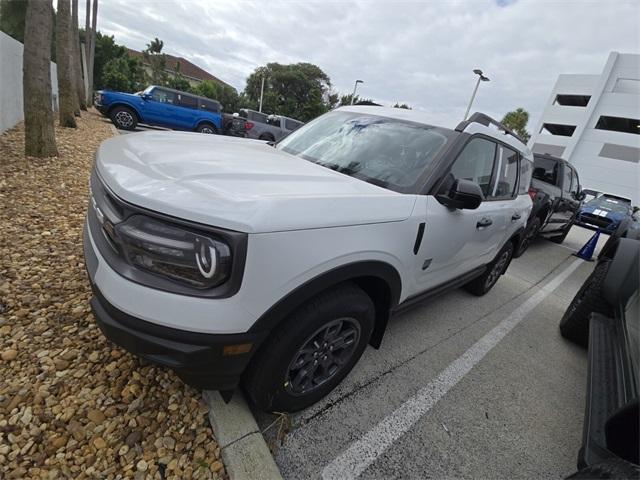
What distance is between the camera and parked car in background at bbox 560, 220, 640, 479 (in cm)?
137

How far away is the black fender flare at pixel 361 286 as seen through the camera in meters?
1.43

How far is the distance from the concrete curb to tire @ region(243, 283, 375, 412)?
4.9 inches

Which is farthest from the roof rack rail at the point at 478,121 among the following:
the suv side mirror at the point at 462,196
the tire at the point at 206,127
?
the tire at the point at 206,127

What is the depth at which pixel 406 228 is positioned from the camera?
190 cm

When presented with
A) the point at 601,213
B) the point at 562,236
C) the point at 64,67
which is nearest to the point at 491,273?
the point at 562,236

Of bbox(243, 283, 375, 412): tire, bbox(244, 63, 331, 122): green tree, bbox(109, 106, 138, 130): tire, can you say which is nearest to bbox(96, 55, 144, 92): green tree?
bbox(244, 63, 331, 122): green tree

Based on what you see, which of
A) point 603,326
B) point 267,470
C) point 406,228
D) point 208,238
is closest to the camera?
point 208,238

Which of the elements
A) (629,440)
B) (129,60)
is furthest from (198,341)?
(129,60)

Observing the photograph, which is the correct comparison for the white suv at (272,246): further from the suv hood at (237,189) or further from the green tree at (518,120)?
the green tree at (518,120)

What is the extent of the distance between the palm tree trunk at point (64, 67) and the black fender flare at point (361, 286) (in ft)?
35.1

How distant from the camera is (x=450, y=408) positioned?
2.27m

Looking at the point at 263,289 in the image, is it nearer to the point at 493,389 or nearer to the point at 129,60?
the point at 493,389

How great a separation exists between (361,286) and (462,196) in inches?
33.6

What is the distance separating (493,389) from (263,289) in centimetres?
223
